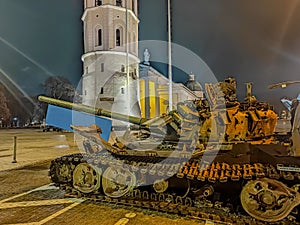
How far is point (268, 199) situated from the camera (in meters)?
5.32

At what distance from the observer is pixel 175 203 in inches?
248

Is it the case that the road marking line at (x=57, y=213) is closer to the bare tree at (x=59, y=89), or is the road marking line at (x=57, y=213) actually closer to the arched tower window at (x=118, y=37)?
the arched tower window at (x=118, y=37)

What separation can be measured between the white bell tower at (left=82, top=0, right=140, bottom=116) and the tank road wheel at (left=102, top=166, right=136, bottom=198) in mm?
34895

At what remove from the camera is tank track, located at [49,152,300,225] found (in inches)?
213

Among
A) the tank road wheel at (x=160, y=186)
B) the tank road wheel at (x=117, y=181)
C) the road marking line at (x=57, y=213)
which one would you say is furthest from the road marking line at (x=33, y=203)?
the tank road wheel at (x=160, y=186)

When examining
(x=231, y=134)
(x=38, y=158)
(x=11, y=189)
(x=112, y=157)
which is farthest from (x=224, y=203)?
(x=38, y=158)

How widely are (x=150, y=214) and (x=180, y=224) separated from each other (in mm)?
780

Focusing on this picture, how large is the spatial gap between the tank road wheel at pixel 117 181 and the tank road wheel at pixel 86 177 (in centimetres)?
18

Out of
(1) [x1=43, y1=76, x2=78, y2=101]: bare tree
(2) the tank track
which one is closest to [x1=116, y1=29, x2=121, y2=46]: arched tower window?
(1) [x1=43, y1=76, x2=78, y2=101]: bare tree

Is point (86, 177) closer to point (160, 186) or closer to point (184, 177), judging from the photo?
point (160, 186)

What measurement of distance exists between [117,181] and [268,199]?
312 cm

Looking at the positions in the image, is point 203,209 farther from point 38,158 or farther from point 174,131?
point 38,158

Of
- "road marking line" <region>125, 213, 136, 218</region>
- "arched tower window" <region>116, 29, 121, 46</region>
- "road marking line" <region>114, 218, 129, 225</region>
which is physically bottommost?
"road marking line" <region>114, 218, 129, 225</region>

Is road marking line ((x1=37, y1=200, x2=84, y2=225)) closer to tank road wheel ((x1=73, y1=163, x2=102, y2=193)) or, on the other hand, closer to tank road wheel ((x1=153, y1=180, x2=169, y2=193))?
tank road wheel ((x1=73, y1=163, x2=102, y2=193))
